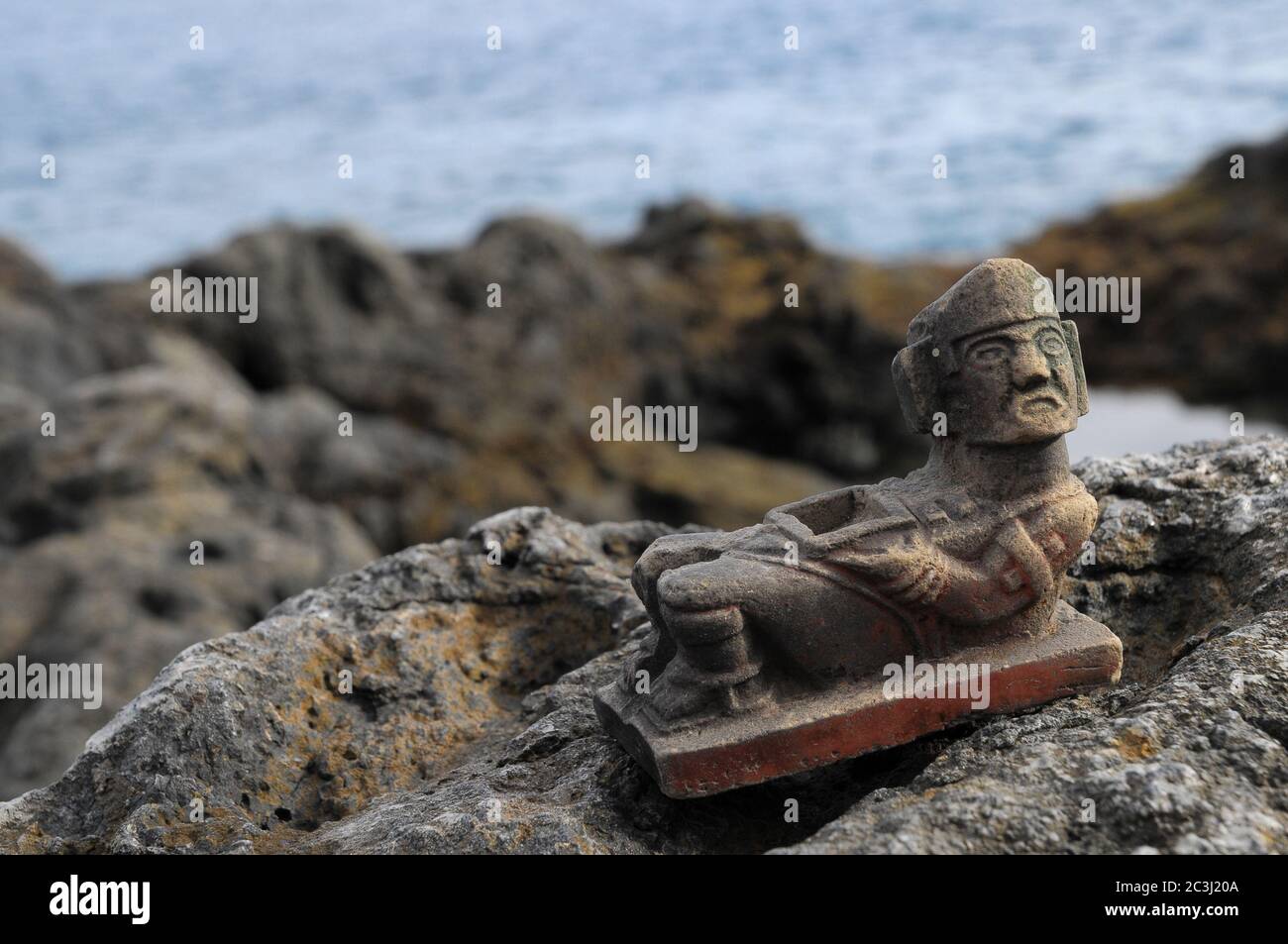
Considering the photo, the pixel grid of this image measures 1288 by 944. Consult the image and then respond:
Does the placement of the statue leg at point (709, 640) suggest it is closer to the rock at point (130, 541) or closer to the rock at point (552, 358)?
the rock at point (130, 541)

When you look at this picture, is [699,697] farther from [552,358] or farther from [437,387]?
[552,358]

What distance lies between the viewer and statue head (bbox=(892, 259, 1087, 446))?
480 cm

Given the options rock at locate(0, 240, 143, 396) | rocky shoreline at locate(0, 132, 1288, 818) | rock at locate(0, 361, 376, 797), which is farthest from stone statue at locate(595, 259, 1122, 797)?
rock at locate(0, 240, 143, 396)

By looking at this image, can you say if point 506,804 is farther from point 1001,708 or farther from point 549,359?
point 549,359

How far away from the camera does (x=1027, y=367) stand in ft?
15.7

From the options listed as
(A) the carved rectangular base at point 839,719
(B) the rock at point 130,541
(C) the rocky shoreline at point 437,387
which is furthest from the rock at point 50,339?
(A) the carved rectangular base at point 839,719

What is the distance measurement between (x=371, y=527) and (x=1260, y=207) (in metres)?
14.3

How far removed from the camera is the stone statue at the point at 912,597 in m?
4.60

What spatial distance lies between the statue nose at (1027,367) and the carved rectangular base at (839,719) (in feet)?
2.92

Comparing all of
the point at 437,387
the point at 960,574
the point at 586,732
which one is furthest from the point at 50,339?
the point at 960,574

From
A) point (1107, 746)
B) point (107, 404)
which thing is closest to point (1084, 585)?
point (1107, 746)

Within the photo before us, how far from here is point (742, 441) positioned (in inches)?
628

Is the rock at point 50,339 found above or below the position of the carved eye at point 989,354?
above

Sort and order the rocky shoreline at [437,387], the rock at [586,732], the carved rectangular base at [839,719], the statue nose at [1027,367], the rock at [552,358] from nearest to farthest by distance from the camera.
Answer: the rock at [586,732] < the carved rectangular base at [839,719] < the statue nose at [1027,367] < the rocky shoreline at [437,387] < the rock at [552,358]
